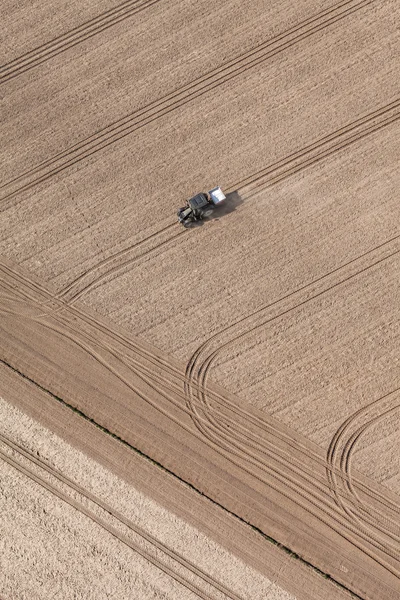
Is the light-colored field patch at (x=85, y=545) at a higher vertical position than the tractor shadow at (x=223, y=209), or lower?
lower

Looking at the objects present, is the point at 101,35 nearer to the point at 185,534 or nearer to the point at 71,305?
the point at 71,305

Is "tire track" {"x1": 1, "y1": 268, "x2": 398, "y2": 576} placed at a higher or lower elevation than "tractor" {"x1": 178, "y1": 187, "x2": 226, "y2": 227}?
lower

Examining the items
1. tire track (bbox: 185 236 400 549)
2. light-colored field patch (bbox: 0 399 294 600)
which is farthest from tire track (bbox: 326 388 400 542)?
tire track (bbox: 185 236 400 549)

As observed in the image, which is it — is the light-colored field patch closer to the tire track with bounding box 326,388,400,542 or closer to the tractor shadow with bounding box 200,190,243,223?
the tire track with bounding box 326,388,400,542

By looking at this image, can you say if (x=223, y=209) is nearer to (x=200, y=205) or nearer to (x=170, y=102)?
(x=200, y=205)

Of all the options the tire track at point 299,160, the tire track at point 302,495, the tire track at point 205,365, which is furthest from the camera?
the tire track at point 299,160

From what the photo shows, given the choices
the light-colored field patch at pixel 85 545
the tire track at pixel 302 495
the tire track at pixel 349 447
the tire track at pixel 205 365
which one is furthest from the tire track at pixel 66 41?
the tire track at pixel 349 447

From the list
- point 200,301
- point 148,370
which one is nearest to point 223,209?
point 200,301

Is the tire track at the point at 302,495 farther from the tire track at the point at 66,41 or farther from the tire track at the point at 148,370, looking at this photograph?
the tire track at the point at 66,41
